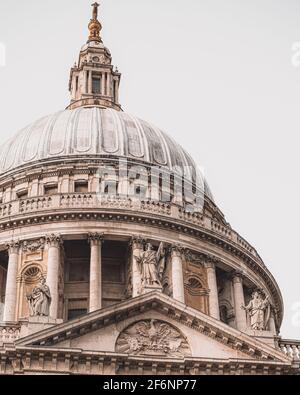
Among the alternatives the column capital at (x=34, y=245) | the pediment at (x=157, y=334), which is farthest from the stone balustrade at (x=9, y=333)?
the column capital at (x=34, y=245)

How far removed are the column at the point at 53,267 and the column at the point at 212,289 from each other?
342 inches

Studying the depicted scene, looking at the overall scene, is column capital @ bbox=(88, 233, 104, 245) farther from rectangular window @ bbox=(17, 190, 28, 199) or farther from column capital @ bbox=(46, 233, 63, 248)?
rectangular window @ bbox=(17, 190, 28, 199)

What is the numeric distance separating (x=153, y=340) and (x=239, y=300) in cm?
1841

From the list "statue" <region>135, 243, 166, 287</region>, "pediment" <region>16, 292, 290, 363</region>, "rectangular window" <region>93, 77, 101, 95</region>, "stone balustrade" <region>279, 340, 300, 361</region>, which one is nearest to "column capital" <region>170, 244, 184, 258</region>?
"statue" <region>135, 243, 166, 287</region>

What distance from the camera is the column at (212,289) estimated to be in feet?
158

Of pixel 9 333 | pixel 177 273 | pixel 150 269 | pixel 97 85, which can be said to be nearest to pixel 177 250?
pixel 177 273

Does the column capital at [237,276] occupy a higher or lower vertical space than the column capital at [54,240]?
lower

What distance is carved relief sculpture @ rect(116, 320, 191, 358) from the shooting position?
32.4 meters

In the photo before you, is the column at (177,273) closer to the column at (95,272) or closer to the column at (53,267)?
the column at (95,272)

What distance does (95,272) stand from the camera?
1842 inches

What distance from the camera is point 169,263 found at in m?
48.9

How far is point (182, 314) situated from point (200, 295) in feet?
51.9
